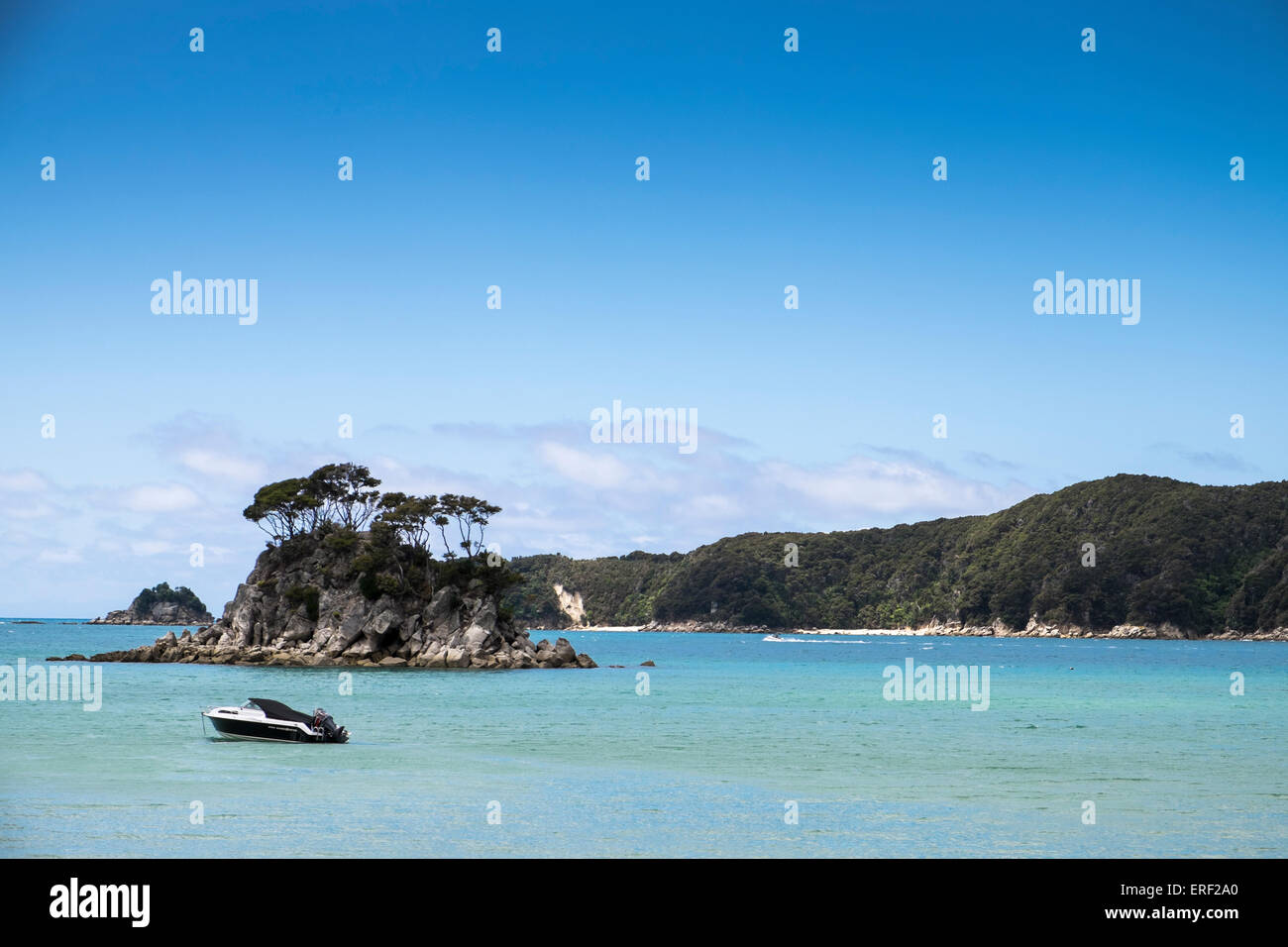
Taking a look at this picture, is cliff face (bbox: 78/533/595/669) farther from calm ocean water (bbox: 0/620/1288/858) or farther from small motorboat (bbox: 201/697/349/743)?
small motorboat (bbox: 201/697/349/743)

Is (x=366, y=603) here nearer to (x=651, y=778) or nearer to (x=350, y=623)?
(x=350, y=623)

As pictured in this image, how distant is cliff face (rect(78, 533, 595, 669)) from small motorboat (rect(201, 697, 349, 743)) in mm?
48564

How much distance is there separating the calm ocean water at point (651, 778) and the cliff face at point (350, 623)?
24.6 metres

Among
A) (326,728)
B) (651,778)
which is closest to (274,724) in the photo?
(326,728)

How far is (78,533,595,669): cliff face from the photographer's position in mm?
86750

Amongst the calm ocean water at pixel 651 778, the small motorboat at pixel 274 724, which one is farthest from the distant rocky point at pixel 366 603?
the small motorboat at pixel 274 724

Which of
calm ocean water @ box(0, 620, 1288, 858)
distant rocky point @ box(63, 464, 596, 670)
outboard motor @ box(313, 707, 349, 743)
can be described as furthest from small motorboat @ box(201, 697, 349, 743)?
distant rocky point @ box(63, 464, 596, 670)

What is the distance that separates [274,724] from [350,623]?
171 ft

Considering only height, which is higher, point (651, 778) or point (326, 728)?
point (326, 728)

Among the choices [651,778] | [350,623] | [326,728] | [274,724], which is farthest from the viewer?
[350,623]

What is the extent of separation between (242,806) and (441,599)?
6531 centimetres

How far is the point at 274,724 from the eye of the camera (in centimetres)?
3641

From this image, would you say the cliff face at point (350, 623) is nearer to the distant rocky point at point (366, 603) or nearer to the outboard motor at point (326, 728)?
the distant rocky point at point (366, 603)
